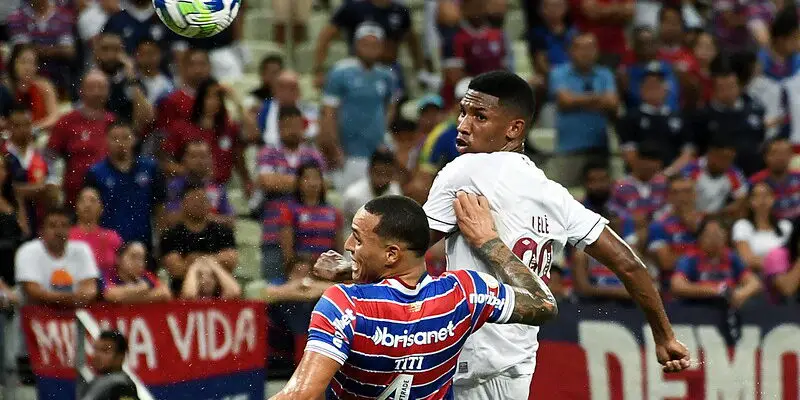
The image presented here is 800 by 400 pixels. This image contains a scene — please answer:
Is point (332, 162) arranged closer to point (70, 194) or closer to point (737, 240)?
point (70, 194)

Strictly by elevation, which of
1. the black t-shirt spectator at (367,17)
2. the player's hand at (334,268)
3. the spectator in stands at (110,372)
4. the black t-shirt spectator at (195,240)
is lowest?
the spectator in stands at (110,372)

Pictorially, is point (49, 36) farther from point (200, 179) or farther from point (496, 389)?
point (496, 389)

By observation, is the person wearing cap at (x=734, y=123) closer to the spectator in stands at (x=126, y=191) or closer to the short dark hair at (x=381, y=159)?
the short dark hair at (x=381, y=159)

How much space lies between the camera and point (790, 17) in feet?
50.0

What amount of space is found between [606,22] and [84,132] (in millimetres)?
6203

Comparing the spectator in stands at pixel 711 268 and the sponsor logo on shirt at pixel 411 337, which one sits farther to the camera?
the spectator in stands at pixel 711 268

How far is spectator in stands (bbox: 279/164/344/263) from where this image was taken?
1130cm

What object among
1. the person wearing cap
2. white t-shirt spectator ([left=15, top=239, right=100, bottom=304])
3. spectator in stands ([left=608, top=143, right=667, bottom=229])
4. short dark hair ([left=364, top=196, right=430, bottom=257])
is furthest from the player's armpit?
the person wearing cap

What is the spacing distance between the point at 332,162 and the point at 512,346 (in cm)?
723

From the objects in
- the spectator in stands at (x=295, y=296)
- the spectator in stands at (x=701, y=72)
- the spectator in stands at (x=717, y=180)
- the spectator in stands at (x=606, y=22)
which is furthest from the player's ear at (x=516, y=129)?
the spectator in stands at (x=606, y=22)

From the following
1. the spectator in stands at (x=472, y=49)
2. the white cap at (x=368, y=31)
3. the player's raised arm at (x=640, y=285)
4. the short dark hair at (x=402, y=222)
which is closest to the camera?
the short dark hair at (x=402, y=222)

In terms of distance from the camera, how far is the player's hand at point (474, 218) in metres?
5.86

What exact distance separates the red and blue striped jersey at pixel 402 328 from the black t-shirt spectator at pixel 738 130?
8.86m

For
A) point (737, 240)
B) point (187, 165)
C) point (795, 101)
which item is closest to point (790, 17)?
point (795, 101)
